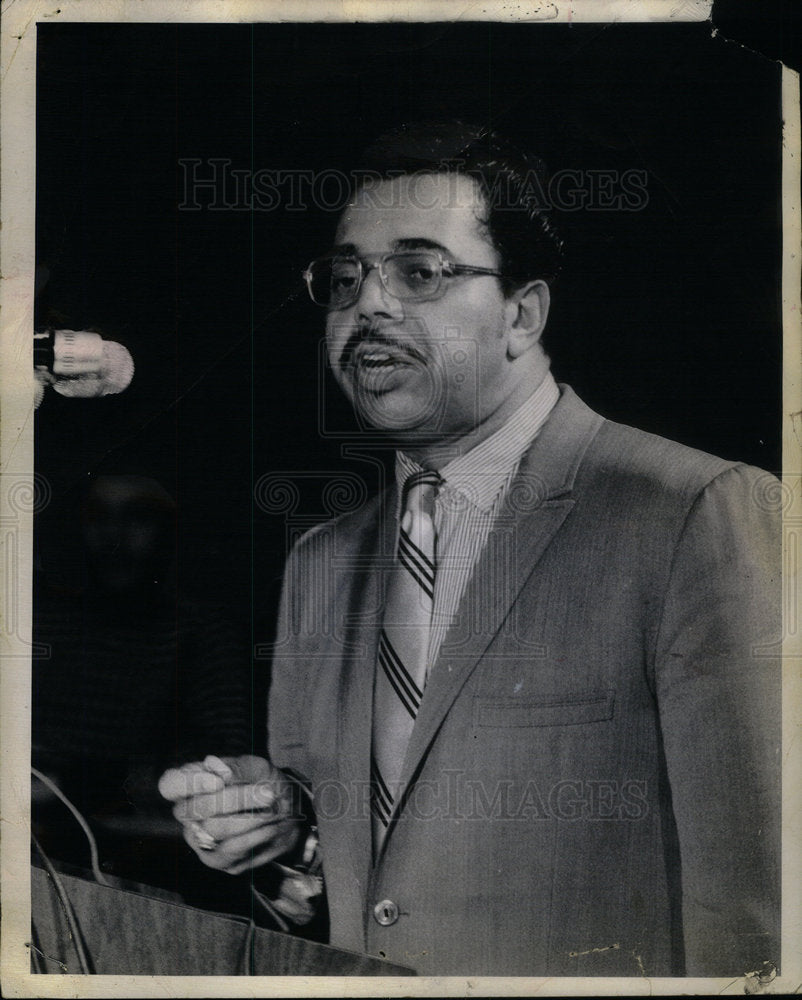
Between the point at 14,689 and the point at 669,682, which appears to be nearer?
the point at 669,682

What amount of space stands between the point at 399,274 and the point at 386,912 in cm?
115

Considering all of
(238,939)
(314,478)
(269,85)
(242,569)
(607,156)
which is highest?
(269,85)

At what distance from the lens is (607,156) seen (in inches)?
67.2

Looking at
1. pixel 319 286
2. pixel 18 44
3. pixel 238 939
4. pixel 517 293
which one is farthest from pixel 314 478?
pixel 18 44

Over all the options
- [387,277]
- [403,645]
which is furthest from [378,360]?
[403,645]

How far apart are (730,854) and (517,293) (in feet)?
3.51

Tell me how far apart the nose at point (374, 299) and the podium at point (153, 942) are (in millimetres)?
1136

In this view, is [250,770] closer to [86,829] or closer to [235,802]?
[235,802]

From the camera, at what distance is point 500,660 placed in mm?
1660

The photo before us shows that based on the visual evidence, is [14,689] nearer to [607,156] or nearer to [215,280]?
[215,280]

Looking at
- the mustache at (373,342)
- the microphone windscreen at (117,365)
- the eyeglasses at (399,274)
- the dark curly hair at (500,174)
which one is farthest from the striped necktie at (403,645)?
the microphone windscreen at (117,365)

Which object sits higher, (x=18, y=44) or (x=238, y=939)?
(x=18, y=44)

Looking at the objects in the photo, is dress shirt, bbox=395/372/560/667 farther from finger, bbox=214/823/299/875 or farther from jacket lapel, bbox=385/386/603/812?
finger, bbox=214/823/299/875

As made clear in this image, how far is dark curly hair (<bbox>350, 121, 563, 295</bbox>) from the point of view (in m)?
1.69
